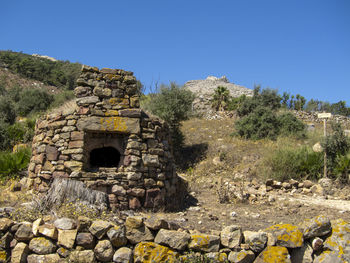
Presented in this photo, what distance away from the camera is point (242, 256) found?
4.04 m

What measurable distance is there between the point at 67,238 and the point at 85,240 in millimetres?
261

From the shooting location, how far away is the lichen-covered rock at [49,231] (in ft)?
13.7

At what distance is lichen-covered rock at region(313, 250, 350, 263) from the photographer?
4.00 m

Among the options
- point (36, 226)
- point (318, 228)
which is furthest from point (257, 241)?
point (36, 226)

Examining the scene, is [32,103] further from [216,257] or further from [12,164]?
[216,257]

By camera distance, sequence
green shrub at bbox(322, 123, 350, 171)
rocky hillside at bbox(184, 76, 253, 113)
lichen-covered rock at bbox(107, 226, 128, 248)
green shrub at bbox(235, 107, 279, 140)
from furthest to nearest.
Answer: rocky hillside at bbox(184, 76, 253, 113)
green shrub at bbox(235, 107, 279, 140)
green shrub at bbox(322, 123, 350, 171)
lichen-covered rock at bbox(107, 226, 128, 248)

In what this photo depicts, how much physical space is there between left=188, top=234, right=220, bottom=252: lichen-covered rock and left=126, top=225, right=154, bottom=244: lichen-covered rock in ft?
1.93

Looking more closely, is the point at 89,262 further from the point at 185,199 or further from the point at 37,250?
the point at 185,199

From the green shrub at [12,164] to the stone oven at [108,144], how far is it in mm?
2954

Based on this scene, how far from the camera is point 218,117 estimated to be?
71.9ft

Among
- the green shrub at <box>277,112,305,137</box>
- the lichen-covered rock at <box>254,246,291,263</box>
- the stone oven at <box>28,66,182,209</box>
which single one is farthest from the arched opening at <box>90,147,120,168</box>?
the green shrub at <box>277,112,305,137</box>

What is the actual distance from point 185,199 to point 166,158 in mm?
1786

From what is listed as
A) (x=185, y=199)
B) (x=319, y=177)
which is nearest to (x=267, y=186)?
(x=319, y=177)

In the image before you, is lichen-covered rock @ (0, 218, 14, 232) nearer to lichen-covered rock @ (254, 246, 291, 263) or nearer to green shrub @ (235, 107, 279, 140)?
lichen-covered rock @ (254, 246, 291, 263)
